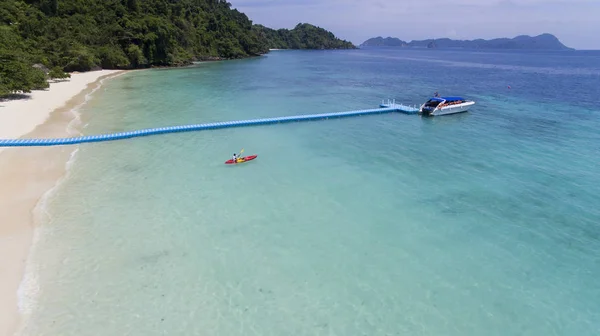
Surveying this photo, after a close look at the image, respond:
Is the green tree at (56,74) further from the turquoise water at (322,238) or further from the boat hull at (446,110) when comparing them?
the boat hull at (446,110)

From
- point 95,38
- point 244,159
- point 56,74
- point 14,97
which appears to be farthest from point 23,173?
point 95,38

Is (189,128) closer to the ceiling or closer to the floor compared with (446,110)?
closer to the floor

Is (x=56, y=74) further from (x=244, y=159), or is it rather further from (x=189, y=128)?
(x=244, y=159)

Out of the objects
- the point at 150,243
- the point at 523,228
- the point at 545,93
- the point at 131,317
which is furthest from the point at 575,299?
the point at 545,93

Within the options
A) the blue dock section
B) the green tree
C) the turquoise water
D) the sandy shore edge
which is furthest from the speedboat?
the green tree

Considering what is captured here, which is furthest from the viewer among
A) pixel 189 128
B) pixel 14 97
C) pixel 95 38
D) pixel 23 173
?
pixel 95 38

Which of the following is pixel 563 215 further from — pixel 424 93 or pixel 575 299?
pixel 424 93
